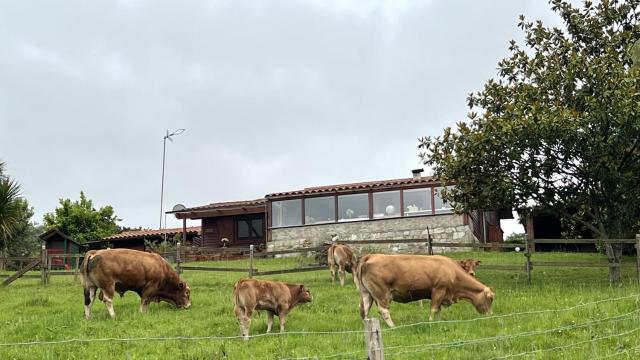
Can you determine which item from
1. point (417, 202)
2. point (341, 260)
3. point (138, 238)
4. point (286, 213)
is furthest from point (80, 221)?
point (341, 260)

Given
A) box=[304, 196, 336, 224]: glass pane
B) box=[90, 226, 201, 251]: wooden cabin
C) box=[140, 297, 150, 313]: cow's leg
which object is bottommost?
box=[140, 297, 150, 313]: cow's leg

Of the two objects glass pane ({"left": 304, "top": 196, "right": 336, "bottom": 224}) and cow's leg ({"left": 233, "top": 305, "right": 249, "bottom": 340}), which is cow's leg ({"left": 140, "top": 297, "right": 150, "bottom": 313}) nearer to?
cow's leg ({"left": 233, "top": 305, "right": 249, "bottom": 340})

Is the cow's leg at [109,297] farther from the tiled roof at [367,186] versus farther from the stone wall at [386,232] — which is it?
the tiled roof at [367,186]

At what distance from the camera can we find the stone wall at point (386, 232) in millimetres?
30922

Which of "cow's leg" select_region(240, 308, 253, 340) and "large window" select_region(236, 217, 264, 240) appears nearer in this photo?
"cow's leg" select_region(240, 308, 253, 340)

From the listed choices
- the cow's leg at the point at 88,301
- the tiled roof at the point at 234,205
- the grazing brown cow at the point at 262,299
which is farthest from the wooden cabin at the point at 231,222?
the grazing brown cow at the point at 262,299

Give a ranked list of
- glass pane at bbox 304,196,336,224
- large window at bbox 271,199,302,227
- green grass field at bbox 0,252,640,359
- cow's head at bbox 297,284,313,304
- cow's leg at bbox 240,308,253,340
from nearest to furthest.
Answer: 1. green grass field at bbox 0,252,640,359
2. cow's leg at bbox 240,308,253,340
3. cow's head at bbox 297,284,313,304
4. glass pane at bbox 304,196,336,224
5. large window at bbox 271,199,302,227

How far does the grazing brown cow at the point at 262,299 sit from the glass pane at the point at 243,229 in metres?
26.7

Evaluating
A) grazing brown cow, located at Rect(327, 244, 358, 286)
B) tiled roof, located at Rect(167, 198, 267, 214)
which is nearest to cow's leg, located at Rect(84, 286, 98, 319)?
grazing brown cow, located at Rect(327, 244, 358, 286)

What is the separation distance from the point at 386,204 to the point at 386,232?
1435 millimetres

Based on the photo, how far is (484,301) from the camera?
45.3 feet

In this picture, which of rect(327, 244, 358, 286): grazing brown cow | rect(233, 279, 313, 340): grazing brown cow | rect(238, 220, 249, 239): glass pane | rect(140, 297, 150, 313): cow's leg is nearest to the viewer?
rect(233, 279, 313, 340): grazing brown cow

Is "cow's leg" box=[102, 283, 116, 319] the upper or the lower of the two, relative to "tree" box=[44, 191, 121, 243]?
lower

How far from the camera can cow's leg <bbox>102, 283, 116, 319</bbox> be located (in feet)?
49.2
